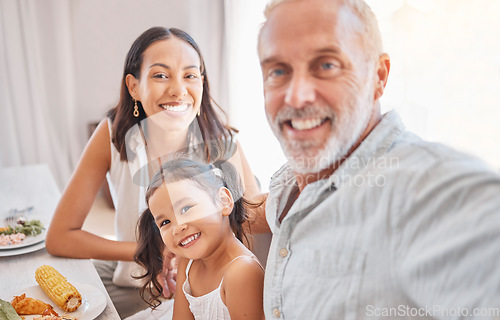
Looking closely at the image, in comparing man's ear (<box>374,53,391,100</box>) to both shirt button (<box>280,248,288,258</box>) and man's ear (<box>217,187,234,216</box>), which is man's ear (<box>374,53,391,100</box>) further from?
man's ear (<box>217,187,234,216</box>)

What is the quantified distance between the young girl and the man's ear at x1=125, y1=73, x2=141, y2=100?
0.55 meters

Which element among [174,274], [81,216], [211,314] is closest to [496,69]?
[211,314]

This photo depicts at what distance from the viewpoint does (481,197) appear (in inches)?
21.0

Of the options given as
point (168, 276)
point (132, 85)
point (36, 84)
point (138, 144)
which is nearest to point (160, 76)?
point (132, 85)

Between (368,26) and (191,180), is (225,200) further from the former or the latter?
(368,26)

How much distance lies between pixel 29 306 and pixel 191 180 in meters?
0.50

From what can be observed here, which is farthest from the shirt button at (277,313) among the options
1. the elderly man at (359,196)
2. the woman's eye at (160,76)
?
the woman's eye at (160,76)

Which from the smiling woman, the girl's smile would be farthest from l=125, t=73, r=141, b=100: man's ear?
the girl's smile

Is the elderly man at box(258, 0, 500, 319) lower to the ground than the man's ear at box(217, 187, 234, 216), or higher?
higher

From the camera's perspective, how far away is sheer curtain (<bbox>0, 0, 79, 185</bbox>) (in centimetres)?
361

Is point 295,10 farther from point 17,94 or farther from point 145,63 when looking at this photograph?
point 17,94

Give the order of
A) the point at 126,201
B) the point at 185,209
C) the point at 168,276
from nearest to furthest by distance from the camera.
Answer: the point at 185,209, the point at 168,276, the point at 126,201

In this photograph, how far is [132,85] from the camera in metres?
1.52

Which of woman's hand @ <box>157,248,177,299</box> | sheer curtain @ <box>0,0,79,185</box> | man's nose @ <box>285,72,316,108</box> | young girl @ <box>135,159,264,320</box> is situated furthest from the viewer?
sheer curtain @ <box>0,0,79,185</box>
